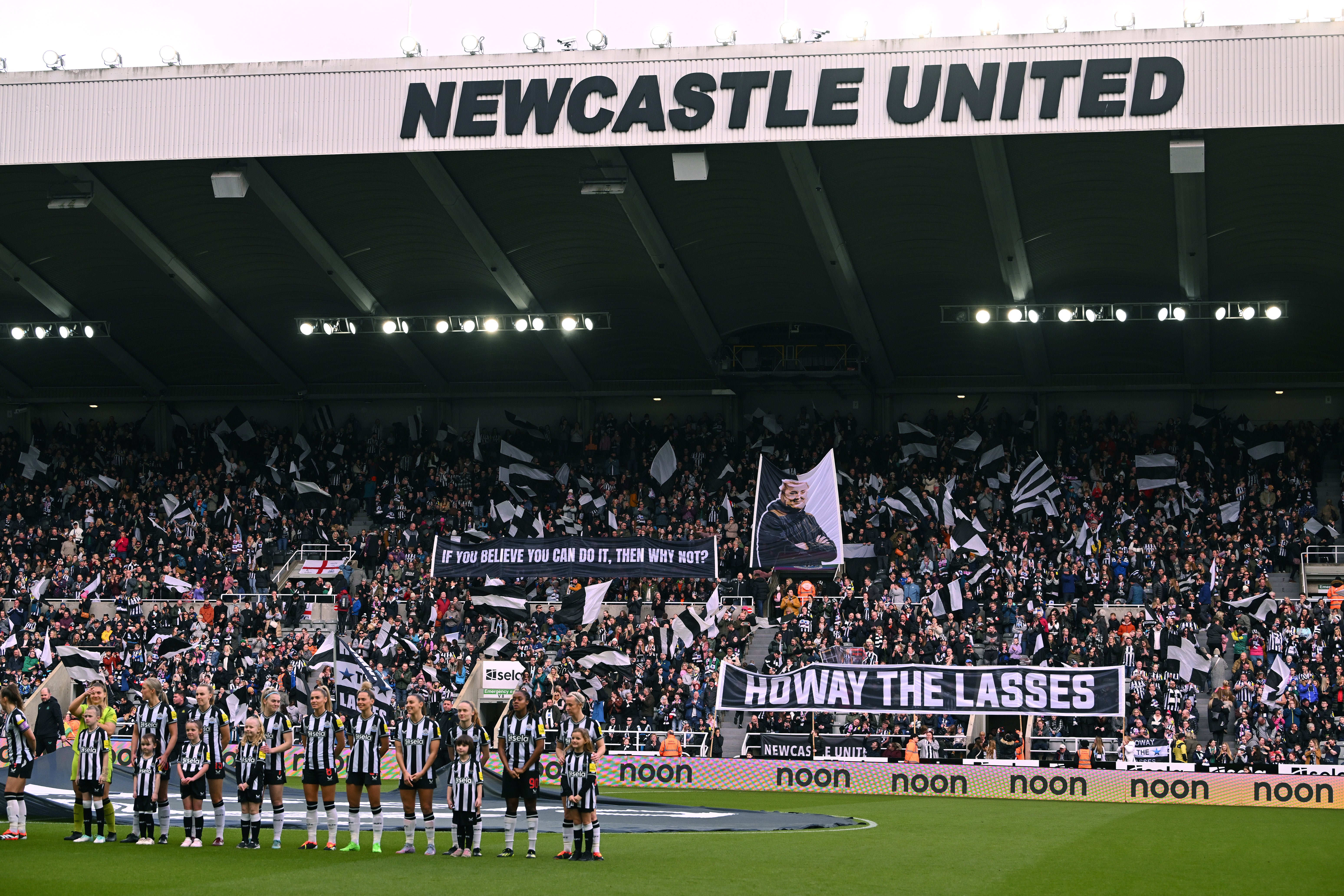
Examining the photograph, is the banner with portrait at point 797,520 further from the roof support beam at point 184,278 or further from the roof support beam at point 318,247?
the roof support beam at point 184,278

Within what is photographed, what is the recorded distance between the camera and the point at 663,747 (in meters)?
32.7

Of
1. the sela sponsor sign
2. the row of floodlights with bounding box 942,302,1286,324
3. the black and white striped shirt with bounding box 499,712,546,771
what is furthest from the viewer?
the row of floodlights with bounding box 942,302,1286,324

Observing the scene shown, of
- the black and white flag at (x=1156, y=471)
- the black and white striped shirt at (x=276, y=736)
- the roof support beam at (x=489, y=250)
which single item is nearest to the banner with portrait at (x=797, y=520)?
the roof support beam at (x=489, y=250)

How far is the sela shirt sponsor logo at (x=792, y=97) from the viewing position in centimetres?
3112

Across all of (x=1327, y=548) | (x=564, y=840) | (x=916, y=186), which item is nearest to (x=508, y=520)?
(x=916, y=186)

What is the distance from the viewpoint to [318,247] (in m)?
39.0

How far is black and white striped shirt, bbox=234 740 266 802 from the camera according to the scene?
17.3 meters

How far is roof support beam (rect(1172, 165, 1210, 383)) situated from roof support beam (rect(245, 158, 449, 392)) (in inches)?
796

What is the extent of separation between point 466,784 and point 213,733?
10.8 ft

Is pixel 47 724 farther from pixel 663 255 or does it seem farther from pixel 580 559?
pixel 663 255

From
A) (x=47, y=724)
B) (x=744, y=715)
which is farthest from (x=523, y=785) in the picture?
(x=744, y=715)

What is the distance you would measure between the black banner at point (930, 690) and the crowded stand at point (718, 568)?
694mm

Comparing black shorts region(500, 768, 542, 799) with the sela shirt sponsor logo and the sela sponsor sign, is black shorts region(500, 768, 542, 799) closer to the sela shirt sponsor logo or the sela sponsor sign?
the sela sponsor sign

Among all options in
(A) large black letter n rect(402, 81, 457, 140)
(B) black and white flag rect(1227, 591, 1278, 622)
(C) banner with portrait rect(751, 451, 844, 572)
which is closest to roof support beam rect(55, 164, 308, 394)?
(A) large black letter n rect(402, 81, 457, 140)
